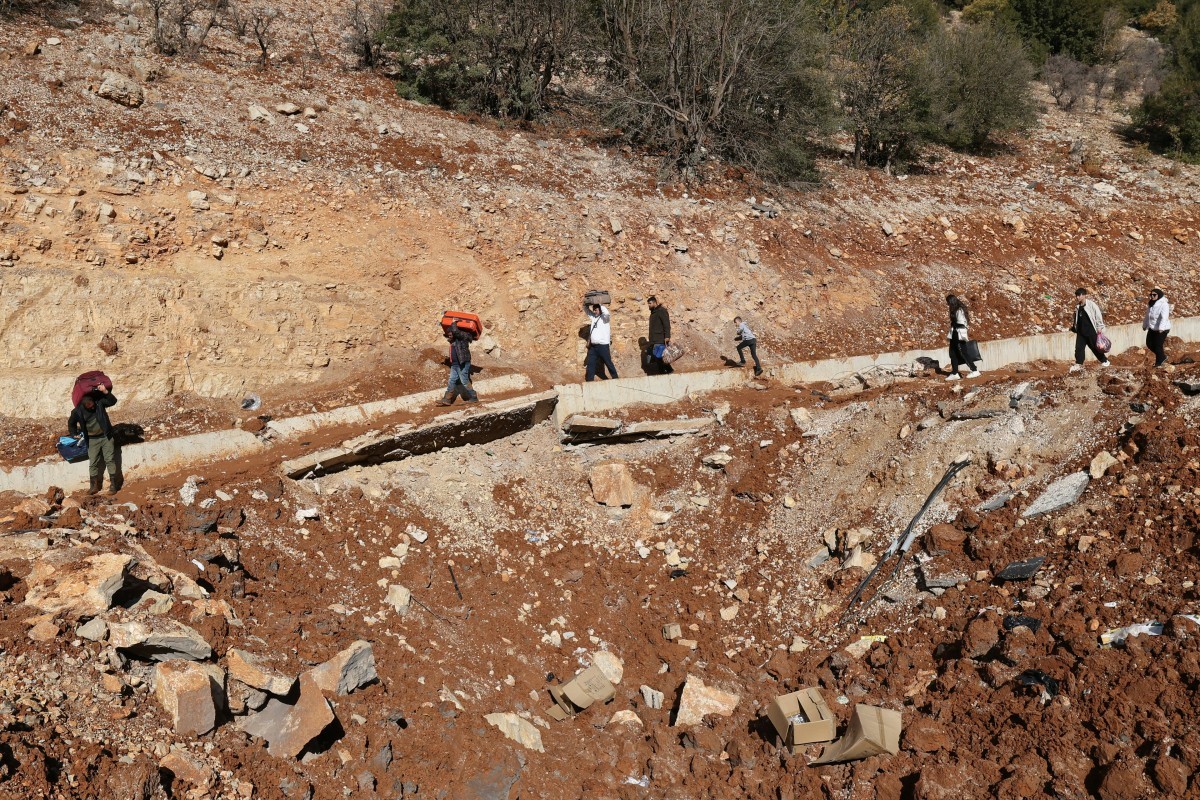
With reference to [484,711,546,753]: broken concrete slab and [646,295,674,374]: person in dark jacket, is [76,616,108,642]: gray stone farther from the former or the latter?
[646,295,674,374]: person in dark jacket

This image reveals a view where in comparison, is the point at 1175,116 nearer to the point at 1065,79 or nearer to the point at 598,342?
the point at 1065,79

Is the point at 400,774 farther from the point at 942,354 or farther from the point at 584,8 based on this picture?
the point at 584,8

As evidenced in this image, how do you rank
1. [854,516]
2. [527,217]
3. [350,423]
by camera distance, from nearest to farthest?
[854,516] → [350,423] → [527,217]

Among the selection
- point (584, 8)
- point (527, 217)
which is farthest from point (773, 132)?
point (527, 217)

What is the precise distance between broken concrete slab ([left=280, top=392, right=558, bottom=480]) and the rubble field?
138 mm

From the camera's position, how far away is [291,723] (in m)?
5.69

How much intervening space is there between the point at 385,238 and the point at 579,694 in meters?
7.26

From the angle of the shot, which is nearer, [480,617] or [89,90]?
[480,617]

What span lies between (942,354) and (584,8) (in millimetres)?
10253

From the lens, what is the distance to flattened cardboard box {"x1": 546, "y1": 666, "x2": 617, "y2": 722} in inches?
272

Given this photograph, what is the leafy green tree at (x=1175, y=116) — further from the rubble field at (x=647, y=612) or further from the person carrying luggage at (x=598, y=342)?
the person carrying luggage at (x=598, y=342)

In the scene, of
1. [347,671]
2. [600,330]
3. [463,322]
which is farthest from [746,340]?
[347,671]

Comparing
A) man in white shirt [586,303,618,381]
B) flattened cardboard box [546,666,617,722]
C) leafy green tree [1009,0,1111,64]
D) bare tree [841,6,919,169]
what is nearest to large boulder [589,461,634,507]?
man in white shirt [586,303,618,381]

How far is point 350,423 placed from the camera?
9492 millimetres
